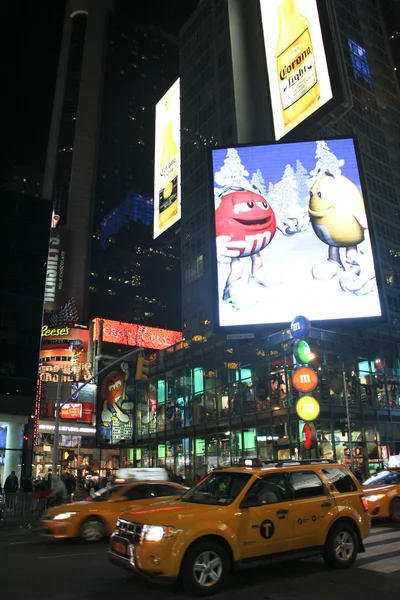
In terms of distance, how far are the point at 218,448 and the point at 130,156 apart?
141 metres

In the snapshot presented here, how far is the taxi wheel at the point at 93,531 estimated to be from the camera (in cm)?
1234

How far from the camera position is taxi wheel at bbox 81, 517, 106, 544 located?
486 inches

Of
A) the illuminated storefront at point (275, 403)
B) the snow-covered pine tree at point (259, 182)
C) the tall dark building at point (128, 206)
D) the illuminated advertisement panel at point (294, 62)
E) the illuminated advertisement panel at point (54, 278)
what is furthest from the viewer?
the tall dark building at point (128, 206)

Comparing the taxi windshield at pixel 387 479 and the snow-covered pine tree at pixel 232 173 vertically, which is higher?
the snow-covered pine tree at pixel 232 173

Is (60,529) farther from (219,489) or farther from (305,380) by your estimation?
(305,380)

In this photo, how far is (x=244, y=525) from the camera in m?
7.27

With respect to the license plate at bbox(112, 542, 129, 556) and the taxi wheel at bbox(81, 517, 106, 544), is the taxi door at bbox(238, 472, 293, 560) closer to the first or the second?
the license plate at bbox(112, 542, 129, 556)

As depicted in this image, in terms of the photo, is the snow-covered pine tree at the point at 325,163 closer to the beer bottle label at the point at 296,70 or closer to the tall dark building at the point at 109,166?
the beer bottle label at the point at 296,70

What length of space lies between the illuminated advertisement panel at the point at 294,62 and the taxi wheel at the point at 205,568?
34921 millimetres

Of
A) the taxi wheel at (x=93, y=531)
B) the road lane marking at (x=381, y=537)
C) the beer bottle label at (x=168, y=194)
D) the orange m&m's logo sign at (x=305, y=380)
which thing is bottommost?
the road lane marking at (x=381, y=537)

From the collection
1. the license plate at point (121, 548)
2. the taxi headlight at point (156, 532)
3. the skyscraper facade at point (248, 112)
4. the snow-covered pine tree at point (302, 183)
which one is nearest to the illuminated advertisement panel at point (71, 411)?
the skyscraper facade at point (248, 112)

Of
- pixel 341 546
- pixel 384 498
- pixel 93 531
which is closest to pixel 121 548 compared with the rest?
pixel 341 546

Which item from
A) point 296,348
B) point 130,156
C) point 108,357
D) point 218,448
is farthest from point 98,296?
point 296,348

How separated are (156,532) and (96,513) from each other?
21.6 ft
